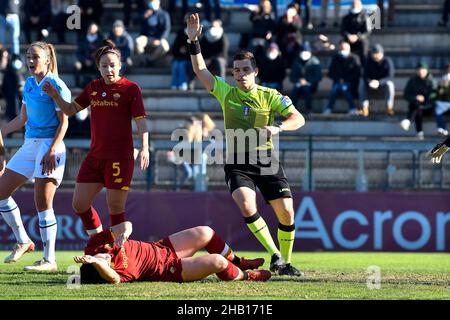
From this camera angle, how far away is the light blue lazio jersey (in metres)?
13.0

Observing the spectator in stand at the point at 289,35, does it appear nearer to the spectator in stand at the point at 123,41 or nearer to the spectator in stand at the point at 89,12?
the spectator in stand at the point at 123,41

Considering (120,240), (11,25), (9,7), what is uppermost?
(9,7)

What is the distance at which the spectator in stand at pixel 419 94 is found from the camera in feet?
80.4

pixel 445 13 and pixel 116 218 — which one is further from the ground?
pixel 445 13

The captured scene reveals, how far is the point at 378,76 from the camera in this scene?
25359 millimetres

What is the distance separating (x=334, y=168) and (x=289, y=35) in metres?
5.61

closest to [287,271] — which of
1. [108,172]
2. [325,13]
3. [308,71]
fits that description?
[108,172]

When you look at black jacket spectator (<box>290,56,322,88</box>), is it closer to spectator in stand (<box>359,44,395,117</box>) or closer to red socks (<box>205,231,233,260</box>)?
spectator in stand (<box>359,44,395,117</box>)

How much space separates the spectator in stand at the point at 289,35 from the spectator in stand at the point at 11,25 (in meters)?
5.89

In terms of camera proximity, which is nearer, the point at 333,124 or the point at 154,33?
the point at 333,124

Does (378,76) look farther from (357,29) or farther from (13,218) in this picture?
(13,218)

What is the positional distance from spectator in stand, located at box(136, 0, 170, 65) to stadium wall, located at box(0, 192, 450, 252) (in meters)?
6.81
